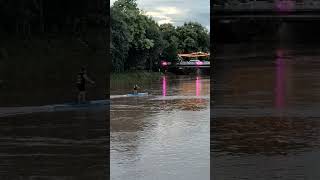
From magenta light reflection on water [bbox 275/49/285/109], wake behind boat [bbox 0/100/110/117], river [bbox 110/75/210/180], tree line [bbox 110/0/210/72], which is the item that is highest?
tree line [bbox 110/0/210/72]

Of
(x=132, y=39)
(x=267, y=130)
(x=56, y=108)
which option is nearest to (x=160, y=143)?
(x=267, y=130)

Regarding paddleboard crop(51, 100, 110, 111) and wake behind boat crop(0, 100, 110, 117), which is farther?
paddleboard crop(51, 100, 110, 111)

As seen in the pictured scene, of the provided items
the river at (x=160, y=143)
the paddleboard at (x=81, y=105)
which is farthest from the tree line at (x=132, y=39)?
the river at (x=160, y=143)

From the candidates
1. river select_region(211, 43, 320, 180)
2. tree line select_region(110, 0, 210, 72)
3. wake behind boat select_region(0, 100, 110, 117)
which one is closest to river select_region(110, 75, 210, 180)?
river select_region(211, 43, 320, 180)

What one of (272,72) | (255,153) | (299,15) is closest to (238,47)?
(299,15)

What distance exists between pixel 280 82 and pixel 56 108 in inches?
433

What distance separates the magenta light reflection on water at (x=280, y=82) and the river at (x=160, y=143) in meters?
2.03

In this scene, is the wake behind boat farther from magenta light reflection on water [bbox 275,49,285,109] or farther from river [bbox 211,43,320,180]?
magenta light reflection on water [bbox 275,49,285,109]

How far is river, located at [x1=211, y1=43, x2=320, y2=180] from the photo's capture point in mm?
7524

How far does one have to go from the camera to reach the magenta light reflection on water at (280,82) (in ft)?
54.0

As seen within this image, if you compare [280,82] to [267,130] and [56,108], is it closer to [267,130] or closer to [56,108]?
[56,108]

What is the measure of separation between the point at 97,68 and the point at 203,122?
63.9 feet

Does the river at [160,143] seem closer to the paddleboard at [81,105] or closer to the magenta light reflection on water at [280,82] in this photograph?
the paddleboard at [81,105]

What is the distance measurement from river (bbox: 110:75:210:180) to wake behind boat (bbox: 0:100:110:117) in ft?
3.67
